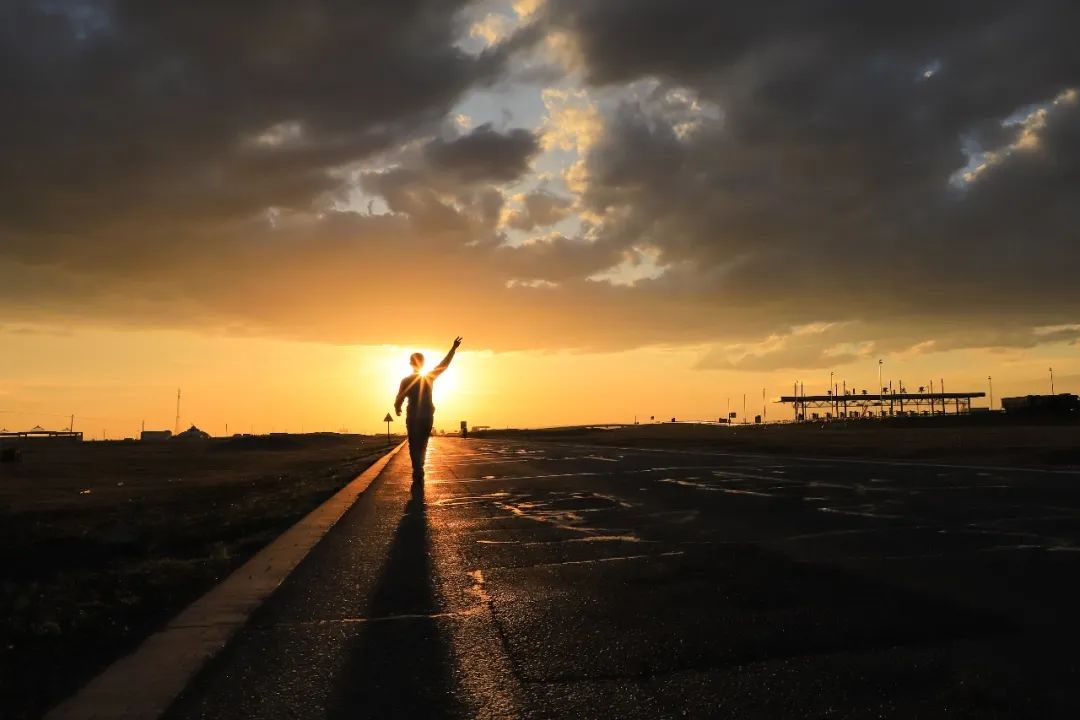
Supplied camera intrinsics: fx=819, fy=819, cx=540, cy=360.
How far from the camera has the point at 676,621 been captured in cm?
477

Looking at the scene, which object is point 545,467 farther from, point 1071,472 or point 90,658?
point 90,658

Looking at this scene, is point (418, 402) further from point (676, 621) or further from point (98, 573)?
point (676, 621)

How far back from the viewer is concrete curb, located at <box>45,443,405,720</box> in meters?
3.44

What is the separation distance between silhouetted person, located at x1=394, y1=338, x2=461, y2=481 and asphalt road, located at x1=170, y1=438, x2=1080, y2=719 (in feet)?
20.2

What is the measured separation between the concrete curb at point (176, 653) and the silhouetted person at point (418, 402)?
8.67 m

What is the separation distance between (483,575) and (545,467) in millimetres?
16134

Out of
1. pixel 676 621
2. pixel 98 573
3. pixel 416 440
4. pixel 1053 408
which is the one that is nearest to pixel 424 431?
pixel 416 440

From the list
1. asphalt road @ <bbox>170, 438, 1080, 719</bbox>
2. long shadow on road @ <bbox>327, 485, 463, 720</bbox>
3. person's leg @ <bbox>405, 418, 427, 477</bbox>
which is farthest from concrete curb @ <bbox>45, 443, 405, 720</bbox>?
person's leg @ <bbox>405, 418, 427, 477</bbox>

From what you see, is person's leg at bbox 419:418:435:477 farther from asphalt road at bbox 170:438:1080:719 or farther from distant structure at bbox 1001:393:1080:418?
distant structure at bbox 1001:393:1080:418

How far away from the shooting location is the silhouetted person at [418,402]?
1623 cm

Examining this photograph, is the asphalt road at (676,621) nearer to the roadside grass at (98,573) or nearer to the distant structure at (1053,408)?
the roadside grass at (98,573)

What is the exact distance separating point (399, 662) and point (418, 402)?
40.8 ft

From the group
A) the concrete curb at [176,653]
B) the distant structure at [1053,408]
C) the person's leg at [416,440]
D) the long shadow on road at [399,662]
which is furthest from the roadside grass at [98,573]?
the distant structure at [1053,408]

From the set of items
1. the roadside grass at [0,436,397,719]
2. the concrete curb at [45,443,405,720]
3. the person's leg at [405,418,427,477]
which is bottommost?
the roadside grass at [0,436,397,719]
